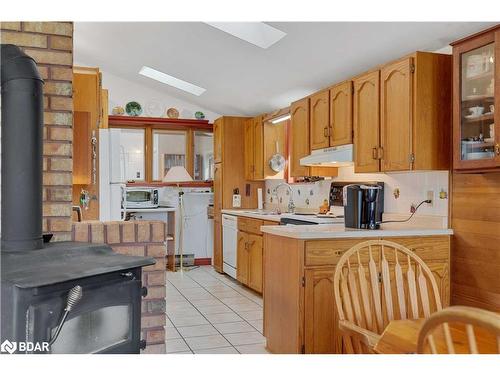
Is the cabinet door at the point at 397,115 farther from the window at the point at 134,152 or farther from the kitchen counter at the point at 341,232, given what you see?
the window at the point at 134,152

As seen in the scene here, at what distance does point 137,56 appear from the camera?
5.48 meters

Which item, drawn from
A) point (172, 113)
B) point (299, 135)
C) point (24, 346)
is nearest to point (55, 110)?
point (24, 346)

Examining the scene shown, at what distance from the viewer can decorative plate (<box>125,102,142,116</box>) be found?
661 cm

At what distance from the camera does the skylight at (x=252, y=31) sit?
Answer: 397 centimetres

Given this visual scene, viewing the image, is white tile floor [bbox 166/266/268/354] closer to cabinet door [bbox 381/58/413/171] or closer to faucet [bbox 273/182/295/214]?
faucet [bbox 273/182/295/214]

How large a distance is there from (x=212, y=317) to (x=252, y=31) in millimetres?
2425

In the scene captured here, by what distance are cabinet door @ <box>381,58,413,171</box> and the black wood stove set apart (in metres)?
2.00

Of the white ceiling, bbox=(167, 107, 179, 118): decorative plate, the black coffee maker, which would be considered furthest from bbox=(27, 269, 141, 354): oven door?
bbox=(167, 107, 179, 118): decorative plate

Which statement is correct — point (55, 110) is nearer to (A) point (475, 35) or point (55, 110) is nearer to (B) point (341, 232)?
(B) point (341, 232)

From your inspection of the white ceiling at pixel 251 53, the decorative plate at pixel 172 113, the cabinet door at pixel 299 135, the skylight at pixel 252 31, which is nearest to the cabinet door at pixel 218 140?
the white ceiling at pixel 251 53

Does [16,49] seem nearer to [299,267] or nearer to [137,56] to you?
[299,267]

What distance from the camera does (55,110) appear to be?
223 cm
